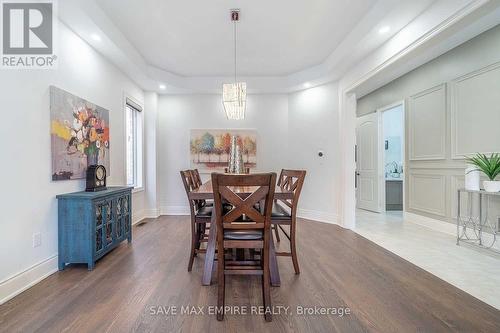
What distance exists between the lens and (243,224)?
5.64ft

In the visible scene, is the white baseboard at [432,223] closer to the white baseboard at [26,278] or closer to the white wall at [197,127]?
the white wall at [197,127]

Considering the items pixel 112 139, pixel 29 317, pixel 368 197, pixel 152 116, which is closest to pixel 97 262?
pixel 29 317

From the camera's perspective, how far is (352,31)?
124 inches

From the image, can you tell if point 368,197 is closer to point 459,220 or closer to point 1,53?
point 459,220

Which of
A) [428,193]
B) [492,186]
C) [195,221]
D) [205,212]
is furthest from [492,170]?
[195,221]

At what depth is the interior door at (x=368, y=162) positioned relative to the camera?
5320mm

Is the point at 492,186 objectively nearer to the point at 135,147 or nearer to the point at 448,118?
the point at 448,118

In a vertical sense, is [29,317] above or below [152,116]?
below

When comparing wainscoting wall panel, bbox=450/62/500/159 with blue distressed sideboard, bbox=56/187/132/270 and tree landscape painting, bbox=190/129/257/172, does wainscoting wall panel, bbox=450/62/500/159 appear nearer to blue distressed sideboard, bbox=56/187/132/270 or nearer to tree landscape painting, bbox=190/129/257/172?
tree landscape painting, bbox=190/129/257/172

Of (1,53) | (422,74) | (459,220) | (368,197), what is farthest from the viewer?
(368,197)

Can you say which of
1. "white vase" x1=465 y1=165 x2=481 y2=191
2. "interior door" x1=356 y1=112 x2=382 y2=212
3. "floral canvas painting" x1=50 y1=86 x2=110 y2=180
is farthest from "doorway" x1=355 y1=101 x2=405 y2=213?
"floral canvas painting" x1=50 y1=86 x2=110 y2=180

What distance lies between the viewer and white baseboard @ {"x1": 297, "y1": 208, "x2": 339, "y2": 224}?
4421mm

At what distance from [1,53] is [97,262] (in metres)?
2.11

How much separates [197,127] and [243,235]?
379 cm
